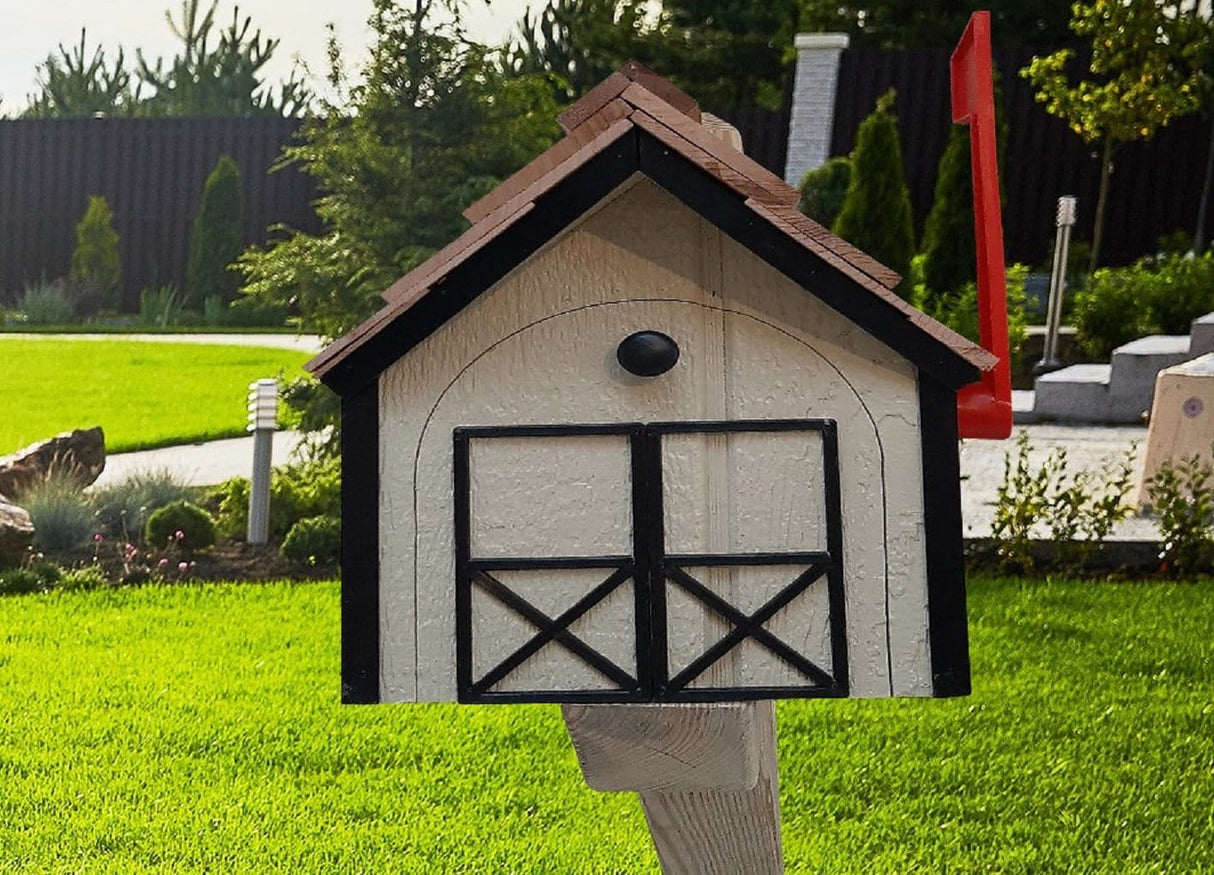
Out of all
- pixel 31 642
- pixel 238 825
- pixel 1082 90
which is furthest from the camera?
pixel 1082 90

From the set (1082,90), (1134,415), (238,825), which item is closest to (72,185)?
(1082,90)

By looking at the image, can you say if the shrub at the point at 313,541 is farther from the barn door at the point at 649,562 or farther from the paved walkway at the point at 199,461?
the barn door at the point at 649,562

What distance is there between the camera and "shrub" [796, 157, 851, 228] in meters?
11.1

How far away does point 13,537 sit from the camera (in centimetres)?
539

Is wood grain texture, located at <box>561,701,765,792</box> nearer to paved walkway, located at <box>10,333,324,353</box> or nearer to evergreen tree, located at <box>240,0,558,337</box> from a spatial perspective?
evergreen tree, located at <box>240,0,558,337</box>

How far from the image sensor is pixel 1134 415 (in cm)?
806

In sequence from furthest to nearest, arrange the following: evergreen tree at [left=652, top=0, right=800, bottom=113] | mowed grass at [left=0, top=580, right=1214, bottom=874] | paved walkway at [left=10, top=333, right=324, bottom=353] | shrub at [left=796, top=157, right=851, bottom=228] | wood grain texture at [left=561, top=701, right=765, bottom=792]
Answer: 1. evergreen tree at [left=652, top=0, right=800, bottom=113]
2. paved walkway at [left=10, top=333, right=324, bottom=353]
3. shrub at [left=796, top=157, right=851, bottom=228]
4. mowed grass at [left=0, top=580, right=1214, bottom=874]
5. wood grain texture at [left=561, top=701, right=765, bottom=792]

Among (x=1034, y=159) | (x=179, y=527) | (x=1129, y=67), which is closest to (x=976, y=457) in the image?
(x=179, y=527)

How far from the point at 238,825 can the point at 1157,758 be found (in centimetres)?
207

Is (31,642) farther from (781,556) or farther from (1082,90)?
(1082,90)

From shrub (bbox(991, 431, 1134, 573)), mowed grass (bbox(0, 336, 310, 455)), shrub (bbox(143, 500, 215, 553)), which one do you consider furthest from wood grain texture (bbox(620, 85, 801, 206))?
mowed grass (bbox(0, 336, 310, 455))

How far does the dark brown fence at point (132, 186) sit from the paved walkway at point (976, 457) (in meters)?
7.59

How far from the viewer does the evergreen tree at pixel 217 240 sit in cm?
1497

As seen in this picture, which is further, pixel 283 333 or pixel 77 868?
pixel 283 333
